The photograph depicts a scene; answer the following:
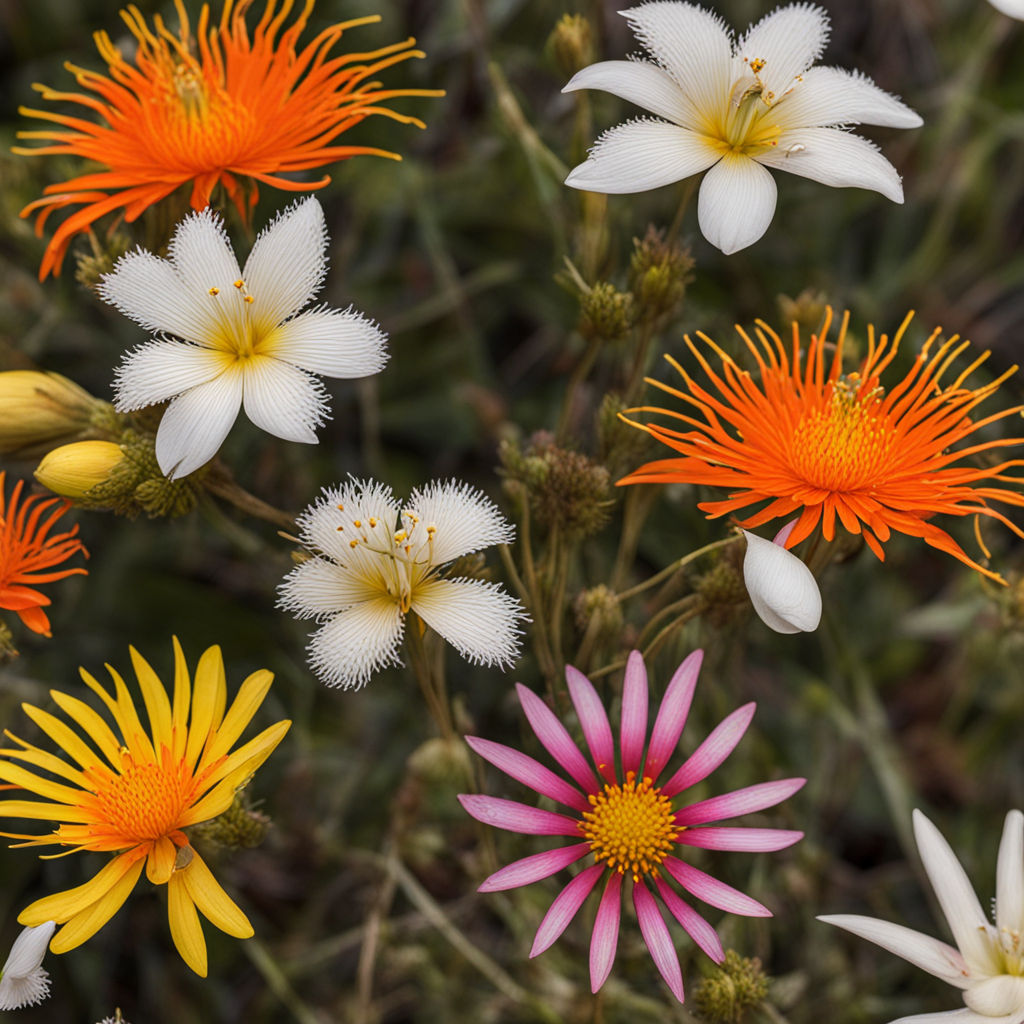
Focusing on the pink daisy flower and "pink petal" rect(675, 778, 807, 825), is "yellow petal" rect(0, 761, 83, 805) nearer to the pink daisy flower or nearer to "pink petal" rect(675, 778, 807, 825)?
the pink daisy flower

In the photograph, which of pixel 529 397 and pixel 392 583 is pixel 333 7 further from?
pixel 392 583


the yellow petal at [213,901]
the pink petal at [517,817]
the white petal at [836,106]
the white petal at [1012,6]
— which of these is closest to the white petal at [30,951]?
the yellow petal at [213,901]

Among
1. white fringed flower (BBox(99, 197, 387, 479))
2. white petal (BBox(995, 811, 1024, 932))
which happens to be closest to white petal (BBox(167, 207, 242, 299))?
white fringed flower (BBox(99, 197, 387, 479))

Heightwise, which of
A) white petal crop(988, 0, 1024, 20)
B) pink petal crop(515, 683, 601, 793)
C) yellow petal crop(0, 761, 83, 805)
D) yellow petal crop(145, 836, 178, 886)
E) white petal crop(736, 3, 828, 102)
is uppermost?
white petal crop(988, 0, 1024, 20)

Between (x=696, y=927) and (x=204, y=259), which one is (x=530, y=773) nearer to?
(x=696, y=927)

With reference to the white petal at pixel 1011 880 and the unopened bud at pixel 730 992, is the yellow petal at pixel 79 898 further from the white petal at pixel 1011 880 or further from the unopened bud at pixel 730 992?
the white petal at pixel 1011 880
